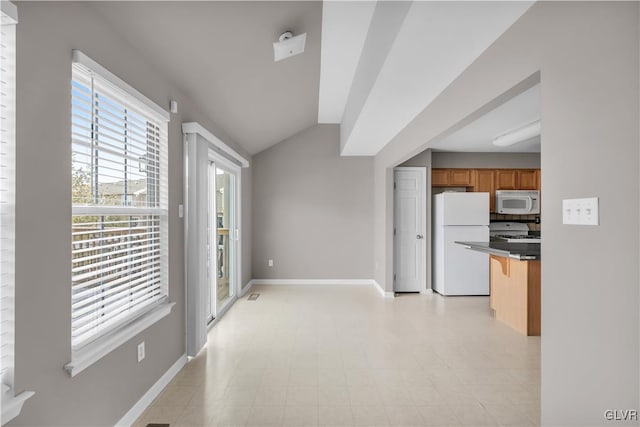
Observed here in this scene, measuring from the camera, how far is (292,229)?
633cm

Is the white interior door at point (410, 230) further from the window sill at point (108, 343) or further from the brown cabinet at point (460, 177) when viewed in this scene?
the window sill at point (108, 343)

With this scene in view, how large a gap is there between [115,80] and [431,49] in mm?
1842

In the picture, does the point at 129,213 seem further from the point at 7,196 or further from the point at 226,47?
the point at 226,47

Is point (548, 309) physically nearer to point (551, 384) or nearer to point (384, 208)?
point (551, 384)

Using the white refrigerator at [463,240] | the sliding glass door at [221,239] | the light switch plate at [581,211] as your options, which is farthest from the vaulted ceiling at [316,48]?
the white refrigerator at [463,240]

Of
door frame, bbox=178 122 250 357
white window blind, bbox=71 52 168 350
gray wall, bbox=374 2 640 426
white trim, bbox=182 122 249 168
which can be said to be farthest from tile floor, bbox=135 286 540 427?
white trim, bbox=182 122 249 168

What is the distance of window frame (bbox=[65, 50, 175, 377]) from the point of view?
1702 mm

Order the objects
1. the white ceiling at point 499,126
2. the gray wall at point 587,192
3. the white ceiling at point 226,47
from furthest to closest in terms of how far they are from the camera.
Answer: the white ceiling at point 499,126 → the white ceiling at point 226,47 → the gray wall at point 587,192

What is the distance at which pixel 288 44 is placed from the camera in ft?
8.86

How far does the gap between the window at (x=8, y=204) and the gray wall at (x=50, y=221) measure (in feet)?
0.08

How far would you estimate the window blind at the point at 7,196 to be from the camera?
1284 mm

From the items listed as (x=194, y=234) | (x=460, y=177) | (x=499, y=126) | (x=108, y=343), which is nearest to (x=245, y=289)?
(x=194, y=234)

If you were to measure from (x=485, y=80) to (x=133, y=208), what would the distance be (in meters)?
2.32

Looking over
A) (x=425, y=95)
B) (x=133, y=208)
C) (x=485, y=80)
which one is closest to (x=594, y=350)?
(x=485, y=80)
